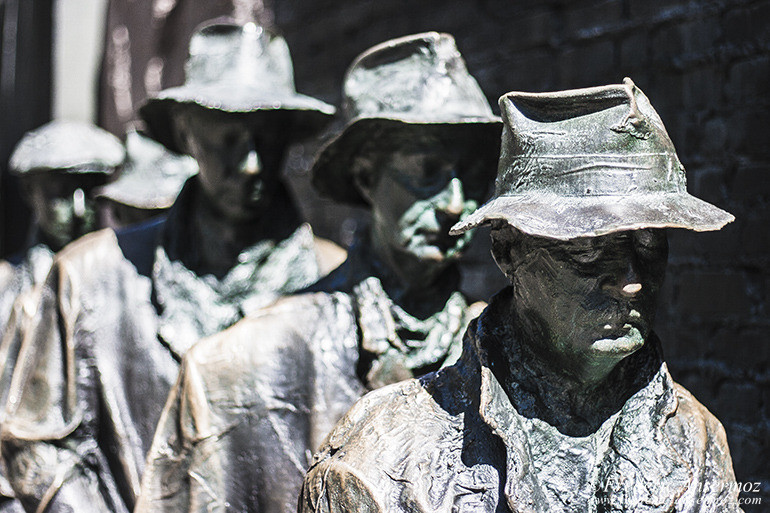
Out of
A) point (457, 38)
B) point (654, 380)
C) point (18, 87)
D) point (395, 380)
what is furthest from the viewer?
point (18, 87)

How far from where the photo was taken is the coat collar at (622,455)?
6.18 ft

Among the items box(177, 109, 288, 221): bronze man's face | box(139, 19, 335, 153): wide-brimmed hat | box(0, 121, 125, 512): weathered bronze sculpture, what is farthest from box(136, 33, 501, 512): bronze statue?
box(0, 121, 125, 512): weathered bronze sculpture

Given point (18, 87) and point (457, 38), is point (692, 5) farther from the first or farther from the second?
point (18, 87)

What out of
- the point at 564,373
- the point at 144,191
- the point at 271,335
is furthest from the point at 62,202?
the point at 564,373

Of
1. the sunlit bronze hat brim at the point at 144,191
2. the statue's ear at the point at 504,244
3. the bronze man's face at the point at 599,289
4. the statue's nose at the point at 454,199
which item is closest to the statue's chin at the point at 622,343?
the bronze man's face at the point at 599,289

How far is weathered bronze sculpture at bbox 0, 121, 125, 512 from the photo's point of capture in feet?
16.5

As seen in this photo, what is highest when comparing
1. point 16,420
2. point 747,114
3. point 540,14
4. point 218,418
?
point 540,14

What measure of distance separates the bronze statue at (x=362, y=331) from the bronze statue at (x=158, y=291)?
0.65 meters

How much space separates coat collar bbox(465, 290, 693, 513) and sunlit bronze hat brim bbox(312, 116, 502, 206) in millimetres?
974

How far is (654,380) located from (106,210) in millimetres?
6541

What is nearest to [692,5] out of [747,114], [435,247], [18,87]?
[747,114]

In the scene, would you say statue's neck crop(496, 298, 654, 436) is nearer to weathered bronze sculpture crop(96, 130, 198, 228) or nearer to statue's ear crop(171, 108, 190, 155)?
statue's ear crop(171, 108, 190, 155)

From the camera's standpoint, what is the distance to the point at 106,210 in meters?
8.03

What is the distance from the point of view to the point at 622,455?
1.92 meters
